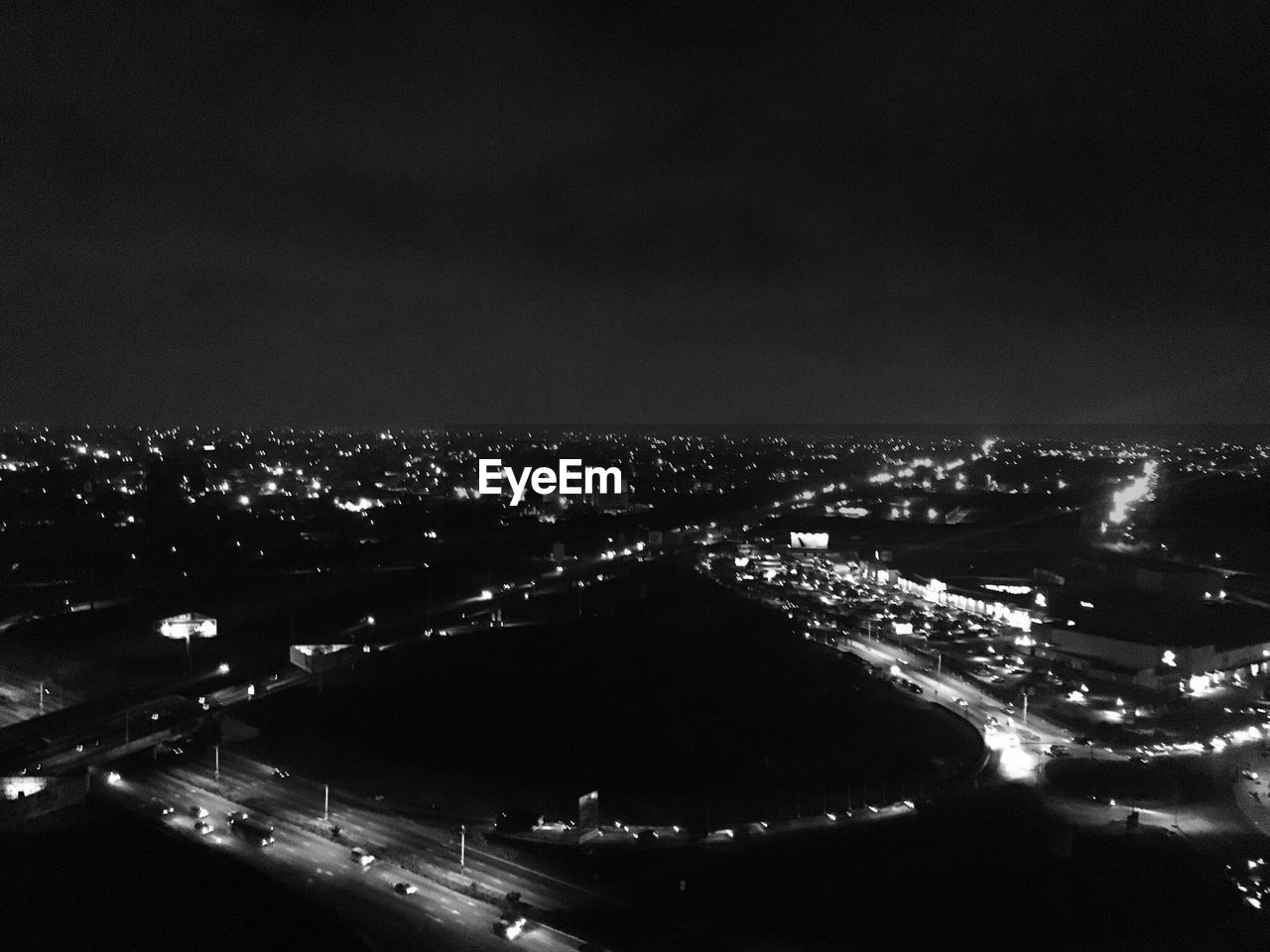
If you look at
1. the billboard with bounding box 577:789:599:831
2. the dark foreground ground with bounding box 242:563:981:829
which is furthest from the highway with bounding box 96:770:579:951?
the billboard with bounding box 577:789:599:831

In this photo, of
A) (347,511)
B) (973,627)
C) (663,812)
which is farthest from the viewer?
(347,511)

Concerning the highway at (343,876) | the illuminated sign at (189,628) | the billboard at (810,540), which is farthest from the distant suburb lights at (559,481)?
the highway at (343,876)

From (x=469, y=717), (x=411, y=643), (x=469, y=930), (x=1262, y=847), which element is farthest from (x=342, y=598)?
(x=1262, y=847)

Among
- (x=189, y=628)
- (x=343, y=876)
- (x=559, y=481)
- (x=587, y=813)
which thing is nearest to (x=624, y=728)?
(x=587, y=813)

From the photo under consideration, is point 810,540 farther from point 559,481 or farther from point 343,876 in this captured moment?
point 343,876

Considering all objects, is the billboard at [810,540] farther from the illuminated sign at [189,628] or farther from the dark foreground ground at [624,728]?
the illuminated sign at [189,628]

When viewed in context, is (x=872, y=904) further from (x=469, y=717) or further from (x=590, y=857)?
(x=469, y=717)
